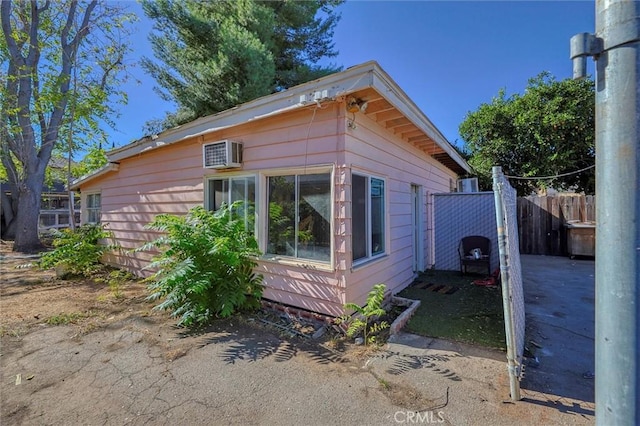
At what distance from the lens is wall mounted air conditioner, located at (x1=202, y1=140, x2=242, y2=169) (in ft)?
14.6

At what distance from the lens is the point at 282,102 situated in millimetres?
3939

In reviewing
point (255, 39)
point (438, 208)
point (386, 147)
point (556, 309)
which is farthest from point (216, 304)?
point (255, 39)

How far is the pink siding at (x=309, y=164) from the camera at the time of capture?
368cm

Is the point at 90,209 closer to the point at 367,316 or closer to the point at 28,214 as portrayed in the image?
the point at 28,214

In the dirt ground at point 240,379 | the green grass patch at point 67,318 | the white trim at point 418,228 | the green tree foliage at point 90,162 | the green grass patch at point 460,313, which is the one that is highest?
the green tree foliage at point 90,162

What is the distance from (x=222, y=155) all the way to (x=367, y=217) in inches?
97.5

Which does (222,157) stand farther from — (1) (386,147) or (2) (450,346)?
(2) (450,346)

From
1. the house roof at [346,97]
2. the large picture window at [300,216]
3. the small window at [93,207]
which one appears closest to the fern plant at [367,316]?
the large picture window at [300,216]

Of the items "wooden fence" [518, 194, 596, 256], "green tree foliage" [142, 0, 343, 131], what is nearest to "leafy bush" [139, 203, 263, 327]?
"green tree foliage" [142, 0, 343, 131]

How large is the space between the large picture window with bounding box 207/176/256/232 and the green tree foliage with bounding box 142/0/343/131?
5.90m

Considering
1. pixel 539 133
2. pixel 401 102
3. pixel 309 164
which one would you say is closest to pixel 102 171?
pixel 309 164

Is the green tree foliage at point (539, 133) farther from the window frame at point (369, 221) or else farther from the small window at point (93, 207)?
the small window at point (93, 207)

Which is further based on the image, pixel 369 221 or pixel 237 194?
Result: pixel 237 194

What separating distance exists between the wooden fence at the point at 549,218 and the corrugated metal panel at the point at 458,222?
448cm
